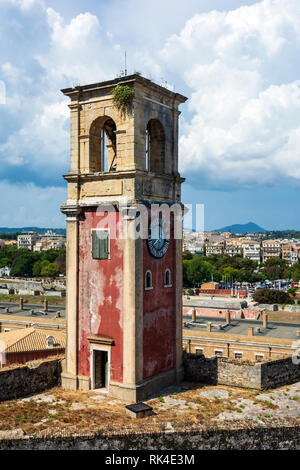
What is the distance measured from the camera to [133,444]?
48.5 ft

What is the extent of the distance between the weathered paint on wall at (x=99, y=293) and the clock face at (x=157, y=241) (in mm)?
1472

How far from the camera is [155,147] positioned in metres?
24.2

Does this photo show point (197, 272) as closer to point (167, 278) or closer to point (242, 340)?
point (242, 340)

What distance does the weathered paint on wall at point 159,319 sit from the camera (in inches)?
861

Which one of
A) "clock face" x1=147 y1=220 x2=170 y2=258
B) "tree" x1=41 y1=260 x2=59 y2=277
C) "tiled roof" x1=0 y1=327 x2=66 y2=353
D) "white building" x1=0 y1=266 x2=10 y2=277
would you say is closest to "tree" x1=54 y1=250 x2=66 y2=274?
"tree" x1=41 y1=260 x2=59 y2=277

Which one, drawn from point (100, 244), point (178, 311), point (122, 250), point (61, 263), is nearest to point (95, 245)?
point (100, 244)

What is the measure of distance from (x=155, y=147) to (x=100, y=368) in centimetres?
1073

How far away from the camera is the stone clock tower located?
834 inches

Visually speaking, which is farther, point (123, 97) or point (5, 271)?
point (5, 271)

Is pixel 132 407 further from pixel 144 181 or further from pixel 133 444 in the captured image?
pixel 144 181

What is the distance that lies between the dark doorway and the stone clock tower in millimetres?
47

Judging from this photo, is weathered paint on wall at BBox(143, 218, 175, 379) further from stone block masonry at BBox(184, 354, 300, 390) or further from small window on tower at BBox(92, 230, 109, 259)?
small window on tower at BBox(92, 230, 109, 259)
